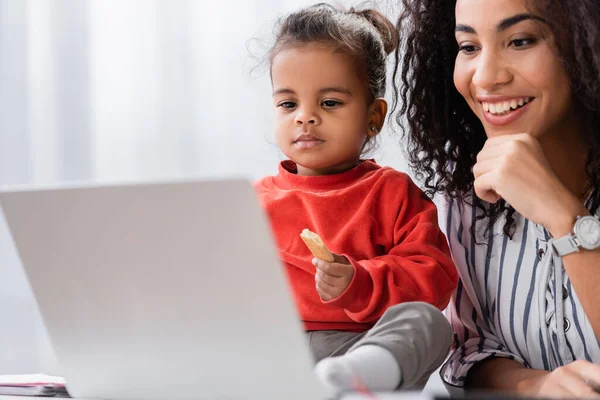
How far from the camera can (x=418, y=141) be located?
1.68 meters

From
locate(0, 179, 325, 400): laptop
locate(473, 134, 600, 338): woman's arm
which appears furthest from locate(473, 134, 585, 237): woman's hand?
locate(0, 179, 325, 400): laptop

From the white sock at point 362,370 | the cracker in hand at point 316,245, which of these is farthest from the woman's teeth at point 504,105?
the white sock at point 362,370

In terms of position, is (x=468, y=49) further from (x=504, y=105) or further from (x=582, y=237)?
(x=582, y=237)

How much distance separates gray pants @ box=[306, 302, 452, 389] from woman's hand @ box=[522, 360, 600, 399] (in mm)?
202

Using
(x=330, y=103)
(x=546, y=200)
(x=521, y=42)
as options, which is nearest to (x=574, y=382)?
(x=546, y=200)

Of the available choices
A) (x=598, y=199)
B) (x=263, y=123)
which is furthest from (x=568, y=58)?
(x=263, y=123)

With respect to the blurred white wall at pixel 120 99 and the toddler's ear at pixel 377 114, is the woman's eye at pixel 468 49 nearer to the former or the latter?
the toddler's ear at pixel 377 114

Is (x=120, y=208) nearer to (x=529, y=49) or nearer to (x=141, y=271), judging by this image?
(x=141, y=271)

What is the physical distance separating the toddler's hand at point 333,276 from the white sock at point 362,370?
0.33 meters

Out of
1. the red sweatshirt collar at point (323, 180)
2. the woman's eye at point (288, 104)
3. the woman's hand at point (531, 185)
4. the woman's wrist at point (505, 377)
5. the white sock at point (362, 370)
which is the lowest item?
the woman's wrist at point (505, 377)

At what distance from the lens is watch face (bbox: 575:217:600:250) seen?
1.26 meters

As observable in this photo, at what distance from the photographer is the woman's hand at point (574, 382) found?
1.13 m

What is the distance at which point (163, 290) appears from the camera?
894 millimetres

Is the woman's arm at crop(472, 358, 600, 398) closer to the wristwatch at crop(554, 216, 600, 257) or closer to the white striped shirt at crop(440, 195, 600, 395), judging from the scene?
the white striped shirt at crop(440, 195, 600, 395)
